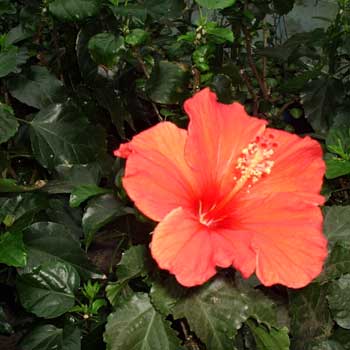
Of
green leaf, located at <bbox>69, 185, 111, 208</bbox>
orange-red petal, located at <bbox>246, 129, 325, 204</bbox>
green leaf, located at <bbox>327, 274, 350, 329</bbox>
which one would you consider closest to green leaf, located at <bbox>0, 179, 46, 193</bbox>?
green leaf, located at <bbox>69, 185, 111, 208</bbox>

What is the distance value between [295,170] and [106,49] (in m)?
0.42

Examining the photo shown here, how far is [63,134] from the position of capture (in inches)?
45.0

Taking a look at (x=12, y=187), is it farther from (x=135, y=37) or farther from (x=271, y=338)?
(x=271, y=338)

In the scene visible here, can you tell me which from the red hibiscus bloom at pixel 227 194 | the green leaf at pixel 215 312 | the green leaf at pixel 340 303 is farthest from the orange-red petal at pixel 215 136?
the green leaf at pixel 340 303

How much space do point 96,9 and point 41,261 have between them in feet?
1.46

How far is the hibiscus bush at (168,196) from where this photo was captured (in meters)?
0.68

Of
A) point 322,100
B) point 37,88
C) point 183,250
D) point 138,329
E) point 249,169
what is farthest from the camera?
point 322,100

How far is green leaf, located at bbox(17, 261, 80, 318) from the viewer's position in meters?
0.94

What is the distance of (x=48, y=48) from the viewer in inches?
54.1

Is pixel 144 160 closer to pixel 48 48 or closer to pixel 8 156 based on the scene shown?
pixel 8 156

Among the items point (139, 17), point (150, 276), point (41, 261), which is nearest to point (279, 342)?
point (150, 276)

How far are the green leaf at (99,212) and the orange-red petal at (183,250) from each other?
0.25m

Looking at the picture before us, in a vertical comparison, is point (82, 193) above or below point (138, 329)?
above

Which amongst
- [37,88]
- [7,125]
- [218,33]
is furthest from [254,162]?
[37,88]
